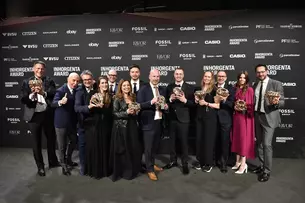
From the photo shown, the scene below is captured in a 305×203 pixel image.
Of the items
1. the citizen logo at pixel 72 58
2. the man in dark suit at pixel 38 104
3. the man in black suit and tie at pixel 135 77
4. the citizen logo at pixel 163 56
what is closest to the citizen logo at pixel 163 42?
the citizen logo at pixel 163 56

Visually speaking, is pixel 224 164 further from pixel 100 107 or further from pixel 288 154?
pixel 100 107

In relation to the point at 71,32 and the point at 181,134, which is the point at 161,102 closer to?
the point at 181,134

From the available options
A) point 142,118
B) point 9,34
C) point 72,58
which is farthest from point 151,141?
point 9,34

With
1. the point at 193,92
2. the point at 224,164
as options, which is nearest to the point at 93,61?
the point at 193,92

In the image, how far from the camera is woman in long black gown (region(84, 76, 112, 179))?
3658 mm

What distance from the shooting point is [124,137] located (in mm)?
3629

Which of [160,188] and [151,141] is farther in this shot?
[151,141]

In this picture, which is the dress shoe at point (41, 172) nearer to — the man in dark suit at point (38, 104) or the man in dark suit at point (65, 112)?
the man in dark suit at point (38, 104)

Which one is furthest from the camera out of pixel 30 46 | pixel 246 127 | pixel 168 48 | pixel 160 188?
pixel 30 46

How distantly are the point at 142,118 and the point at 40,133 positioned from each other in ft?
4.98

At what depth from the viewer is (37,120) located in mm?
3811

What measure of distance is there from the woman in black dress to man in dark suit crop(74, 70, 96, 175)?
1504mm

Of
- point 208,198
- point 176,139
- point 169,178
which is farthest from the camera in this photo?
point 176,139
